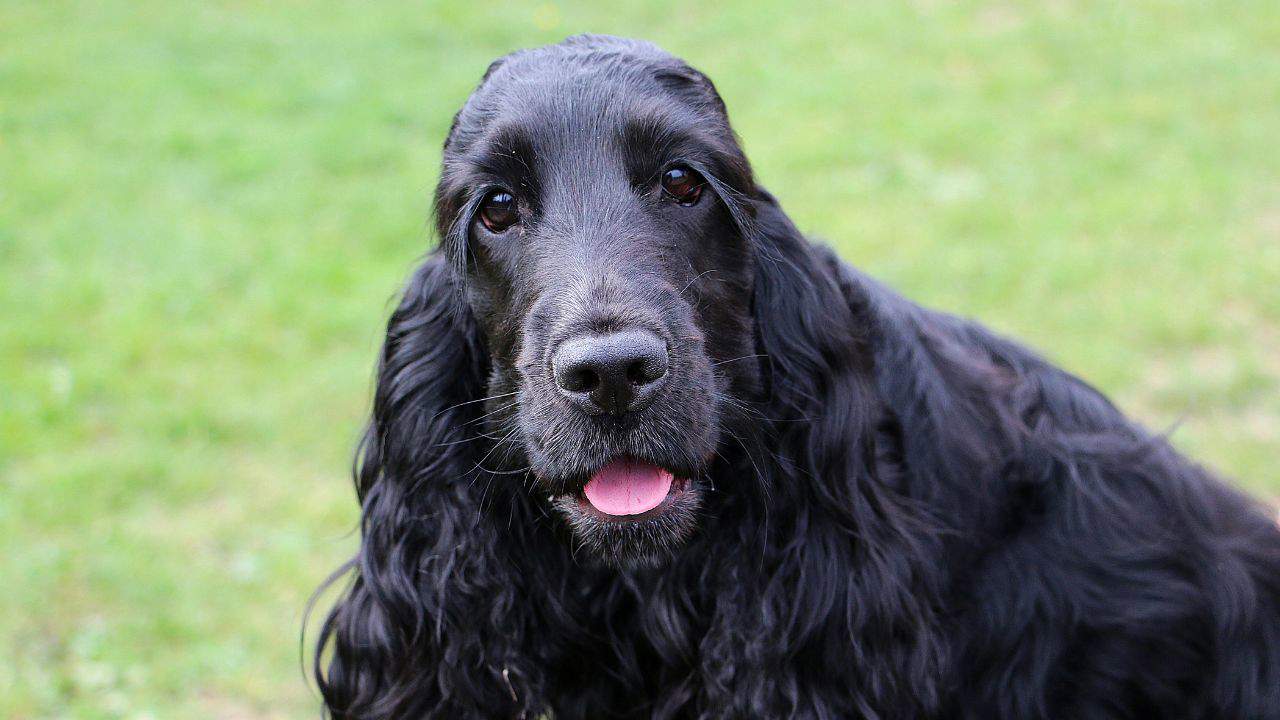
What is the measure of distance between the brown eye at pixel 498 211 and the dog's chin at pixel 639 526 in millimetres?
A: 614

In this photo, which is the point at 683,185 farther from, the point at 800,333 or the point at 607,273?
the point at 800,333

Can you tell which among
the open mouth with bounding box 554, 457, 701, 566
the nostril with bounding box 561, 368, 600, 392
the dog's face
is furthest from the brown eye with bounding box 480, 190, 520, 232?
the open mouth with bounding box 554, 457, 701, 566

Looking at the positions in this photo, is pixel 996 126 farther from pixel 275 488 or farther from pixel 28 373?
pixel 28 373

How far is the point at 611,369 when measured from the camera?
90.7 inches

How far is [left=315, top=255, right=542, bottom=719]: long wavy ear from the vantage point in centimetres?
287

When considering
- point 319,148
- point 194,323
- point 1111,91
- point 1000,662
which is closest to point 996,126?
point 1111,91

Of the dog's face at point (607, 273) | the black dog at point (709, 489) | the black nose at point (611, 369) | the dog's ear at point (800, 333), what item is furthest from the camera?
the dog's ear at point (800, 333)

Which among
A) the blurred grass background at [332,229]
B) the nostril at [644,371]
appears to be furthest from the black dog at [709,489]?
the blurred grass background at [332,229]

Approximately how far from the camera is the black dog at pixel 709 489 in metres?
2.53

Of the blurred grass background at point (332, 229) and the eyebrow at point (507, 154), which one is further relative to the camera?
the blurred grass background at point (332, 229)

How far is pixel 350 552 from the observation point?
5137 mm

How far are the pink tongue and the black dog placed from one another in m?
0.01

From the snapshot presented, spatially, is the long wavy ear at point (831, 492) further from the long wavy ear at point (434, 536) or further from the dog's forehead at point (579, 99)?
the long wavy ear at point (434, 536)

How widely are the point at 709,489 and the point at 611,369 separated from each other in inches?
20.2
